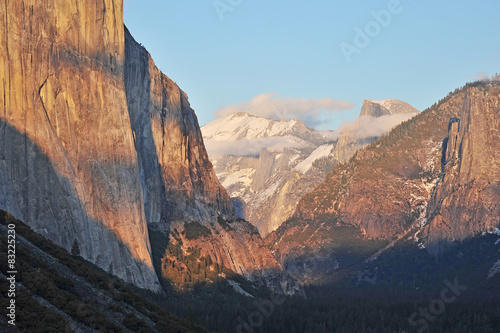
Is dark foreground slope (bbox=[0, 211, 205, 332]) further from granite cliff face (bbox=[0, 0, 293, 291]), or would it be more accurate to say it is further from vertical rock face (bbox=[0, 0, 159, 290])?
vertical rock face (bbox=[0, 0, 159, 290])

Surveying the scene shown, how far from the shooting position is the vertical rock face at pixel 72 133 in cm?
14500

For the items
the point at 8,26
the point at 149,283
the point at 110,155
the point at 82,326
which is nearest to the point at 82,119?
the point at 110,155

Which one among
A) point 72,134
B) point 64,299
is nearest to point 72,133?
point 72,134

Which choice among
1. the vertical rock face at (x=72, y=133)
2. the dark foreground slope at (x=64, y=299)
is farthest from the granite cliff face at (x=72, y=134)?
the dark foreground slope at (x=64, y=299)

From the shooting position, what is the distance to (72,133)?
A: 159125 mm

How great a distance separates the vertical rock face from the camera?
476 ft

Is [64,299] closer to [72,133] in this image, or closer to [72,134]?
[72,134]

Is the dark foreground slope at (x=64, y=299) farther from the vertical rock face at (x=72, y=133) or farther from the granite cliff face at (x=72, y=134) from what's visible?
the vertical rock face at (x=72, y=133)

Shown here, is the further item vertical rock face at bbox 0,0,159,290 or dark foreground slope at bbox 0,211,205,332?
vertical rock face at bbox 0,0,159,290

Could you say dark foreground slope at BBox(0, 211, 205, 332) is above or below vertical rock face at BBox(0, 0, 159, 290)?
below

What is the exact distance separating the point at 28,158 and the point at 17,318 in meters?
76.5

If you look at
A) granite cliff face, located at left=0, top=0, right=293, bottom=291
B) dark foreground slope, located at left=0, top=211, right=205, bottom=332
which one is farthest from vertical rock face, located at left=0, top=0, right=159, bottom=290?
dark foreground slope, located at left=0, top=211, right=205, bottom=332

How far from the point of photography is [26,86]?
5846 inches

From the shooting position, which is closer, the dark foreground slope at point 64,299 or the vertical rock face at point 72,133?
the dark foreground slope at point 64,299
